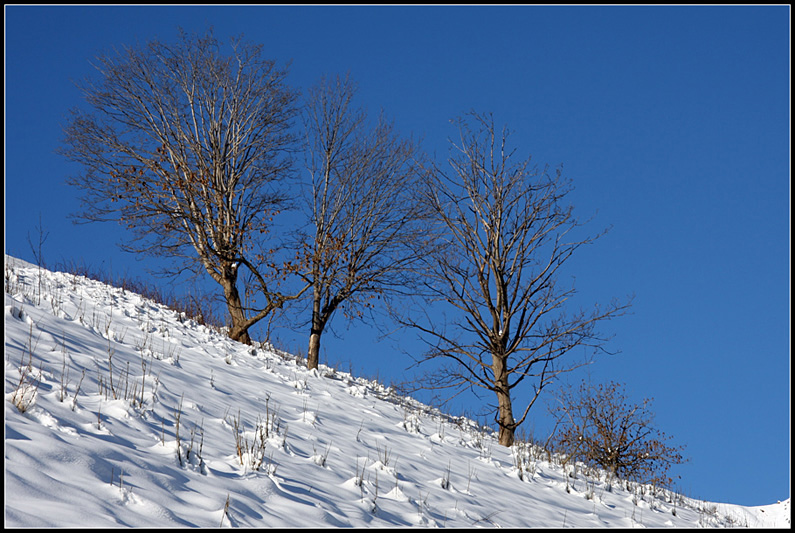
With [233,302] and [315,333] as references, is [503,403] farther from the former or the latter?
[233,302]

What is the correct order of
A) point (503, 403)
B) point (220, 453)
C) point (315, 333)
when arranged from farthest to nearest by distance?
point (315, 333)
point (503, 403)
point (220, 453)

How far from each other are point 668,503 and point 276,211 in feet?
40.7

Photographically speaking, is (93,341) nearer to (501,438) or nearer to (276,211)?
(501,438)

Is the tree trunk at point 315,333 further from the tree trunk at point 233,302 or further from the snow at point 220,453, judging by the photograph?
the snow at point 220,453

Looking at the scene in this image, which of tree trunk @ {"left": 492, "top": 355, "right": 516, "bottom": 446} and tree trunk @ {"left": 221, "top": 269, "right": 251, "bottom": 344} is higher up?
tree trunk @ {"left": 221, "top": 269, "right": 251, "bottom": 344}

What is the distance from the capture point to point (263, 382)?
10.1 m

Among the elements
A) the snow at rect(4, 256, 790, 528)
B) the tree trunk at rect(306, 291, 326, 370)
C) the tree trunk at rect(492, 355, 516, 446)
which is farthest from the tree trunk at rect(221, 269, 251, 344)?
the tree trunk at rect(492, 355, 516, 446)

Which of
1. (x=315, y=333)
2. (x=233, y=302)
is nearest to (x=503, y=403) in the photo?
(x=315, y=333)

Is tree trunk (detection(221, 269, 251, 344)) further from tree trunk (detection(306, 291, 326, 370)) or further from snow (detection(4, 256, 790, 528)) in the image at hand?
snow (detection(4, 256, 790, 528))

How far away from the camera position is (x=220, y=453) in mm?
5516

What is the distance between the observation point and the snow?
156 inches

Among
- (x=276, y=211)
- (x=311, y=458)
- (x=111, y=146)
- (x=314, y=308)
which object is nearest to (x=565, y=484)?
(x=311, y=458)

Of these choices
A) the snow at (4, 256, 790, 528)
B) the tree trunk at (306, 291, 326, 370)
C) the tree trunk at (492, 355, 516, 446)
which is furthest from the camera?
the tree trunk at (306, 291, 326, 370)

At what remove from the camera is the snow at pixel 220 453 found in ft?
13.0
